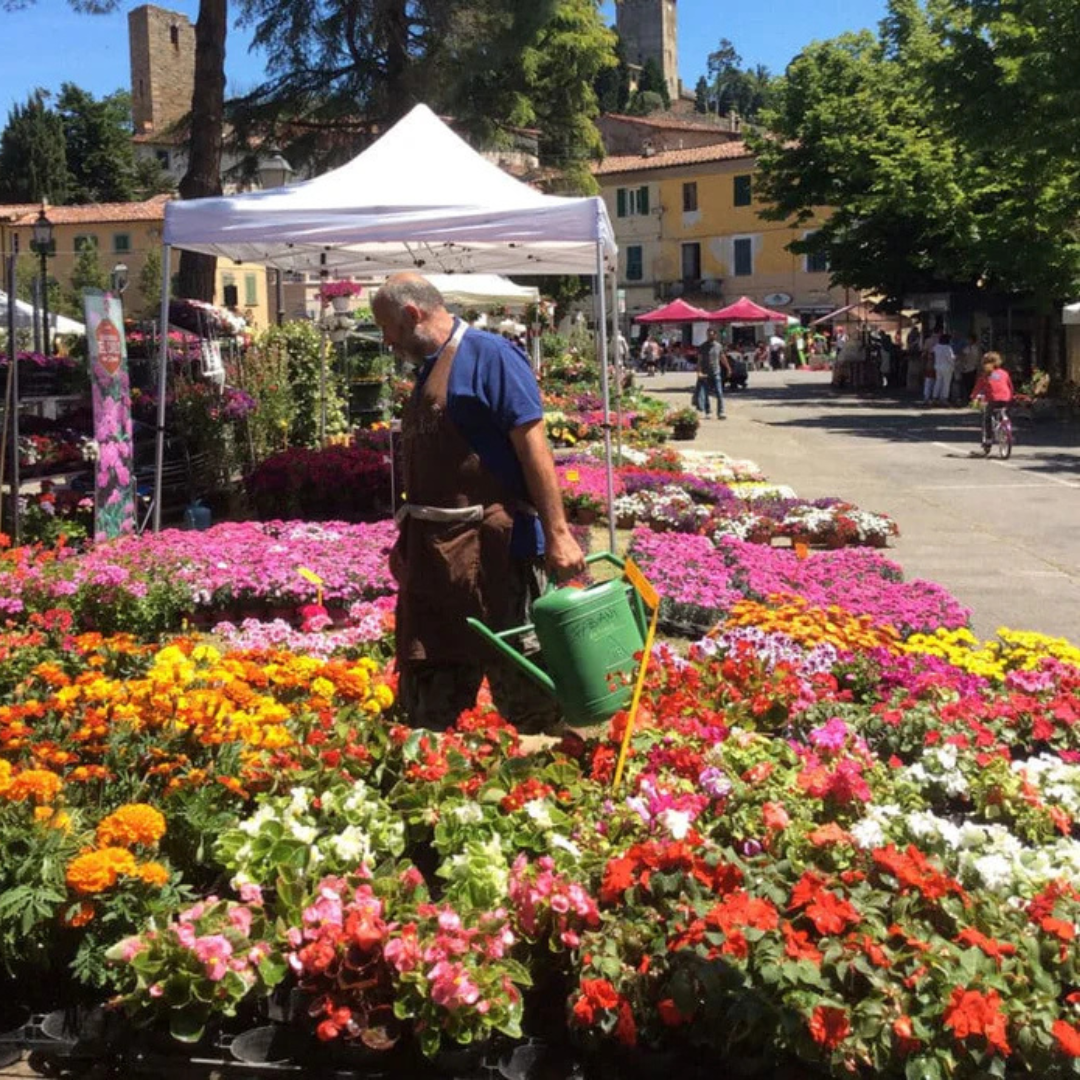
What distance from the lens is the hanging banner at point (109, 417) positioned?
338 inches

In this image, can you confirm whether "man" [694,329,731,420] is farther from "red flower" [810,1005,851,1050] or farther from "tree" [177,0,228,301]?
"red flower" [810,1005,851,1050]

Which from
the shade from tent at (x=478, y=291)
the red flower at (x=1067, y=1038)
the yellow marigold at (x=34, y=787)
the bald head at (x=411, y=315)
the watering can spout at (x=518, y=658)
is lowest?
the red flower at (x=1067, y=1038)

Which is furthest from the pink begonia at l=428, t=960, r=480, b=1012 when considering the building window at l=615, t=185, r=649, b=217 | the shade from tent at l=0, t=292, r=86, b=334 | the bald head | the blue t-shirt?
the building window at l=615, t=185, r=649, b=217

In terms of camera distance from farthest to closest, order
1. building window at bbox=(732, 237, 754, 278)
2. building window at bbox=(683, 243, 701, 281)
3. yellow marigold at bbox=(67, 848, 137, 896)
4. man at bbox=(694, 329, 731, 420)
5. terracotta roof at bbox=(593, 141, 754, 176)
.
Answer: building window at bbox=(683, 243, 701, 281), building window at bbox=(732, 237, 754, 278), terracotta roof at bbox=(593, 141, 754, 176), man at bbox=(694, 329, 731, 420), yellow marigold at bbox=(67, 848, 137, 896)

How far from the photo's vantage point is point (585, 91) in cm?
2791

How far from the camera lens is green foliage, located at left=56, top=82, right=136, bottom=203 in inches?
2840

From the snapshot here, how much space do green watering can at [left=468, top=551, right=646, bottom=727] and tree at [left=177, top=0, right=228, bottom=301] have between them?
12.8 metres

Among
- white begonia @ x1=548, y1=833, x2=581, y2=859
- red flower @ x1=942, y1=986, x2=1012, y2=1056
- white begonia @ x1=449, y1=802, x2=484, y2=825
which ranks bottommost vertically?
red flower @ x1=942, y1=986, x2=1012, y2=1056

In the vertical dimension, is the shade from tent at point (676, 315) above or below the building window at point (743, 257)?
below

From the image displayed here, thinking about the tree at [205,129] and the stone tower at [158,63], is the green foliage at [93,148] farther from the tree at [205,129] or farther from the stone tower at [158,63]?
the tree at [205,129]

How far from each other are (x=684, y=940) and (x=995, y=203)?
28868 mm

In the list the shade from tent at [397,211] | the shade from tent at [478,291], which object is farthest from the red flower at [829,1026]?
the shade from tent at [478,291]

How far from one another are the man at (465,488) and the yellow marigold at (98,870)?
4.01 feet

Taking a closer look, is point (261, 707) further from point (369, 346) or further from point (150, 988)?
point (369, 346)
